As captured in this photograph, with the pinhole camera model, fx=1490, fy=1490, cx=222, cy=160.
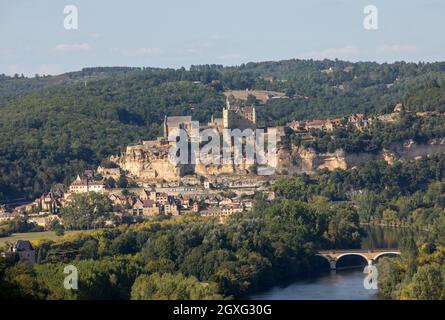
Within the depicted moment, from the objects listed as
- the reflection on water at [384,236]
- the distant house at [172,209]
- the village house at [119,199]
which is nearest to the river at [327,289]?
the reflection on water at [384,236]

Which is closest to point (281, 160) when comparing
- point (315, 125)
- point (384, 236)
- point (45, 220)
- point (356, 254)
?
point (315, 125)

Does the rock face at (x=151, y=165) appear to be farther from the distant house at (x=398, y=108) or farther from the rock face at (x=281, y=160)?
the distant house at (x=398, y=108)

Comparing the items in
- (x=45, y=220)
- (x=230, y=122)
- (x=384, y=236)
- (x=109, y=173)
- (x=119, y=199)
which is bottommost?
(x=384, y=236)

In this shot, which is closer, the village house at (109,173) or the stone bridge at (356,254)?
the stone bridge at (356,254)

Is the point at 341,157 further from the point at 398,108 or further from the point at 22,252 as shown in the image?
the point at 22,252

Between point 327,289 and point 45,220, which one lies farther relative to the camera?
point 45,220

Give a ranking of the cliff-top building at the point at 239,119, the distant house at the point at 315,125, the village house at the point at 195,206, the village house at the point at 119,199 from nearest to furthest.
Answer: the village house at the point at 195,206
the village house at the point at 119,199
the cliff-top building at the point at 239,119
the distant house at the point at 315,125
